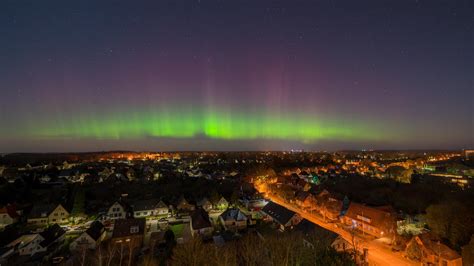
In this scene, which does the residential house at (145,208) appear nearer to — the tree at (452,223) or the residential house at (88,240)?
the residential house at (88,240)

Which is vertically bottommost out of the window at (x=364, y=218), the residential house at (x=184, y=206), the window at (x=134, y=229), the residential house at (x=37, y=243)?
the residential house at (x=184, y=206)

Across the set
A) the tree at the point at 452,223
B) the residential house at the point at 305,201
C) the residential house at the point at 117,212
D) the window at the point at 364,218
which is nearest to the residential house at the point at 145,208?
the residential house at the point at 117,212

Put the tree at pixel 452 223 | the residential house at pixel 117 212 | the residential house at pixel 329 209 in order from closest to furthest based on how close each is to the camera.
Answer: the tree at pixel 452 223 < the residential house at pixel 329 209 < the residential house at pixel 117 212

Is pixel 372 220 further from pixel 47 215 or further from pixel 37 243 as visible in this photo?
pixel 47 215

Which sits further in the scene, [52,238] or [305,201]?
[305,201]

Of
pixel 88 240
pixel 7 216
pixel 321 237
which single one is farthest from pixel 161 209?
pixel 321 237

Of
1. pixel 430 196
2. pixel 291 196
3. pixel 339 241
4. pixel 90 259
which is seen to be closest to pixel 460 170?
pixel 430 196

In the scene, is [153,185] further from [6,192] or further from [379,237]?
[379,237]
